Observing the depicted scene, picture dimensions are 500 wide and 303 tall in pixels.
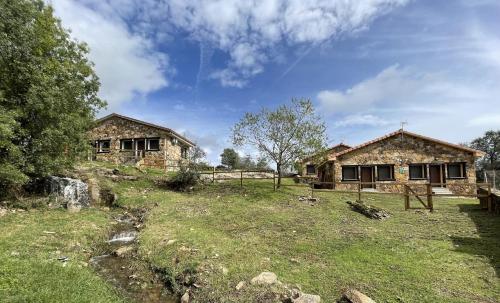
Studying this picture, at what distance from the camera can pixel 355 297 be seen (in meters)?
6.88

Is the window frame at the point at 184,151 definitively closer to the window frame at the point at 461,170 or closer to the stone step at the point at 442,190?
the stone step at the point at 442,190

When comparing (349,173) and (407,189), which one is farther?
(349,173)

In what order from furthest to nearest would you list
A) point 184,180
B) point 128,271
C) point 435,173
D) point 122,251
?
point 435,173 → point 184,180 → point 122,251 → point 128,271

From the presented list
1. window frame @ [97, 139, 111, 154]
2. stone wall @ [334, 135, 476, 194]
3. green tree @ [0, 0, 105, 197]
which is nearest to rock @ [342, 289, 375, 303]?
green tree @ [0, 0, 105, 197]

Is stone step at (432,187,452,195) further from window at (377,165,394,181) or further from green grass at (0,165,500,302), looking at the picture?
green grass at (0,165,500,302)

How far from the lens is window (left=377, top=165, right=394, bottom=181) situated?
27.3m

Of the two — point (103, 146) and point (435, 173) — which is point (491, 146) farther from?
point (103, 146)

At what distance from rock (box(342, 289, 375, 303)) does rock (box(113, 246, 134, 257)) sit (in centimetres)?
747

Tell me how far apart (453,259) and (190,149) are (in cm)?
3251

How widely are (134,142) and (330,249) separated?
1066 inches

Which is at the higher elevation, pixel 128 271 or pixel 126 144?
pixel 126 144

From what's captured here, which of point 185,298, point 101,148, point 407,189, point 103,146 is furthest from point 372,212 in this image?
point 101,148

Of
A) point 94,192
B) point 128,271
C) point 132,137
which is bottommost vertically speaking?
point 128,271

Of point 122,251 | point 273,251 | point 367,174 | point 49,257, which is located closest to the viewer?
point 49,257
